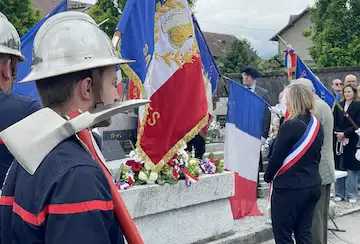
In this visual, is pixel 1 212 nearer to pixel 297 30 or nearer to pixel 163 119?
pixel 163 119

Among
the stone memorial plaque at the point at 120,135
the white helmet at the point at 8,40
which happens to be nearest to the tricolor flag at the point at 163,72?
the white helmet at the point at 8,40

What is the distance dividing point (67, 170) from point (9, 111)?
1.34m

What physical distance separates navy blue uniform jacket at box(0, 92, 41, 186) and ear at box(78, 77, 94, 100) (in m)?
1.06

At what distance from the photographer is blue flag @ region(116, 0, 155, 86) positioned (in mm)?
4812

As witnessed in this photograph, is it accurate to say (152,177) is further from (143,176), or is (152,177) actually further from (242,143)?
(242,143)

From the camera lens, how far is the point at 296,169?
420 centimetres

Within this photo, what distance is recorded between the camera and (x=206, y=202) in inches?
211

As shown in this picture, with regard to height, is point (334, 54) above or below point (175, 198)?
above

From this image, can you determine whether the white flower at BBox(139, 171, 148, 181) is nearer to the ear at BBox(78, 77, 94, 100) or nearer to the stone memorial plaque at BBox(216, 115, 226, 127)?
the ear at BBox(78, 77, 94, 100)

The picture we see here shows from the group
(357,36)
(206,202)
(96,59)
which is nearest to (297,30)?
(357,36)

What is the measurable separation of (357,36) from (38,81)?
28.4 m

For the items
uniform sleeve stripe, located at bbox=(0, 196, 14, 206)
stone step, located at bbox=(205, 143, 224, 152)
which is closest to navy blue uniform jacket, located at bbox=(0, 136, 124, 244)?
uniform sleeve stripe, located at bbox=(0, 196, 14, 206)

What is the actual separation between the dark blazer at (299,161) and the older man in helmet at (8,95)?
2.31 meters

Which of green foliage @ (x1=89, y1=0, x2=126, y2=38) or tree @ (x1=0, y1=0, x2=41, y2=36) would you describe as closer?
tree @ (x1=0, y1=0, x2=41, y2=36)
